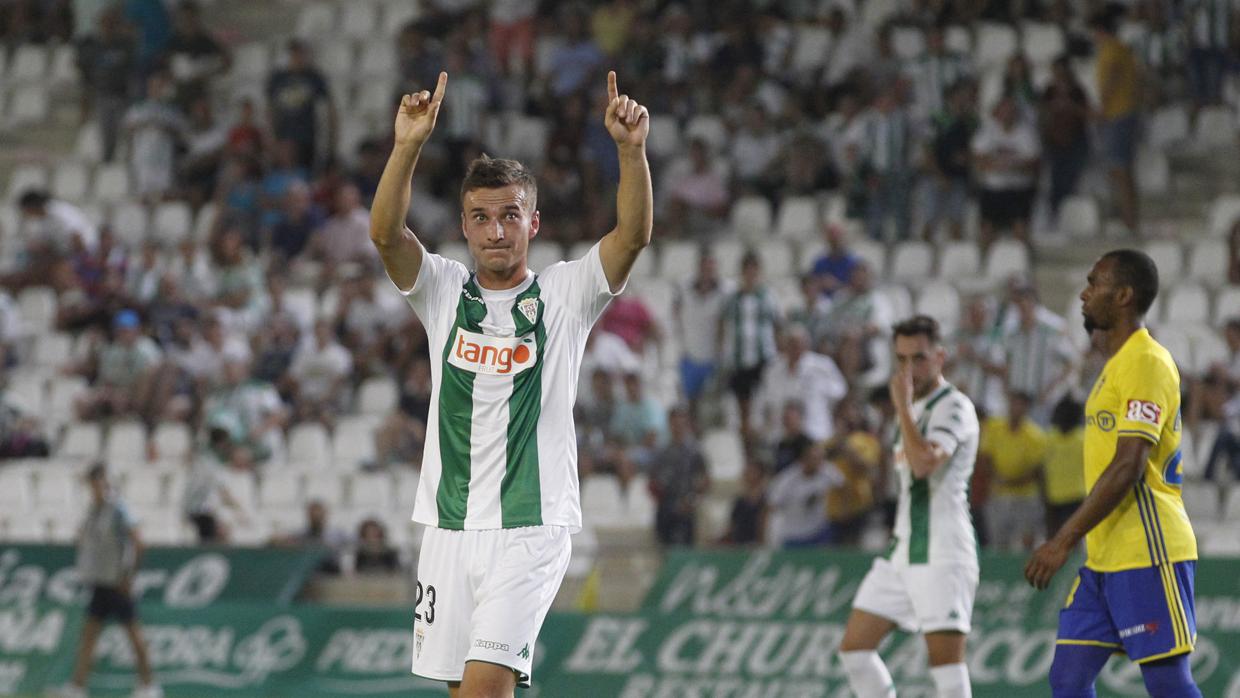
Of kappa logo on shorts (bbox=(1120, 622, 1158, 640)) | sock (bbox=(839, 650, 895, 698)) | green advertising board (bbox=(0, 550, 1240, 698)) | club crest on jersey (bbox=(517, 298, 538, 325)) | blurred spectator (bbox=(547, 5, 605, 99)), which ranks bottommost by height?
green advertising board (bbox=(0, 550, 1240, 698))

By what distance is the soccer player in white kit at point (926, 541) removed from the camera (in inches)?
350

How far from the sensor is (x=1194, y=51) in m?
17.9

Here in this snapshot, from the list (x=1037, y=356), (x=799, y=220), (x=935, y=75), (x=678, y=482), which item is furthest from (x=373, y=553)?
(x=935, y=75)

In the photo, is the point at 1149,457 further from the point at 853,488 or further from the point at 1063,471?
the point at 853,488

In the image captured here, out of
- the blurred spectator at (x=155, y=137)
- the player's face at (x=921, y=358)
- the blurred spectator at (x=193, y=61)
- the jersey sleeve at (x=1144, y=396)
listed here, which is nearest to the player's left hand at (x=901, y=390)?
the player's face at (x=921, y=358)

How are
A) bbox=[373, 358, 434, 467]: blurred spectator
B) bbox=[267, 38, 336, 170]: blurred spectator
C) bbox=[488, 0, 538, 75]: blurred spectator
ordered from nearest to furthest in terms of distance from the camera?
bbox=[373, 358, 434, 467]: blurred spectator < bbox=[267, 38, 336, 170]: blurred spectator < bbox=[488, 0, 538, 75]: blurred spectator

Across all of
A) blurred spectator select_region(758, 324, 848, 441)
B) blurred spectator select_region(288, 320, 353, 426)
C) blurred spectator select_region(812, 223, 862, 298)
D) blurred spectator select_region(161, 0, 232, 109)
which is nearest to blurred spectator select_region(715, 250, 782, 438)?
blurred spectator select_region(758, 324, 848, 441)

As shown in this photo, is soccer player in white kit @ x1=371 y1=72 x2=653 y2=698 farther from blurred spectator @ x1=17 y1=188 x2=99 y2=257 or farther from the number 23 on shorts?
blurred spectator @ x1=17 y1=188 x2=99 y2=257

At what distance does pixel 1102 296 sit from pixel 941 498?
2405 millimetres

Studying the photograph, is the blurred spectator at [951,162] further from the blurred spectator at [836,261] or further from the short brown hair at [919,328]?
the short brown hair at [919,328]

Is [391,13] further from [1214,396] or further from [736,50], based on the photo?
[1214,396]

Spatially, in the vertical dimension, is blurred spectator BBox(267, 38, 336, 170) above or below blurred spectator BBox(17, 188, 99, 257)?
above

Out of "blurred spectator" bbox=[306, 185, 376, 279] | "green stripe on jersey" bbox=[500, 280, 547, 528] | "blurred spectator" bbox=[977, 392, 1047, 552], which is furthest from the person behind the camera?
"blurred spectator" bbox=[306, 185, 376, 279]

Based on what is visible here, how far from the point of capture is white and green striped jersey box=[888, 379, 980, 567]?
9.01 m
